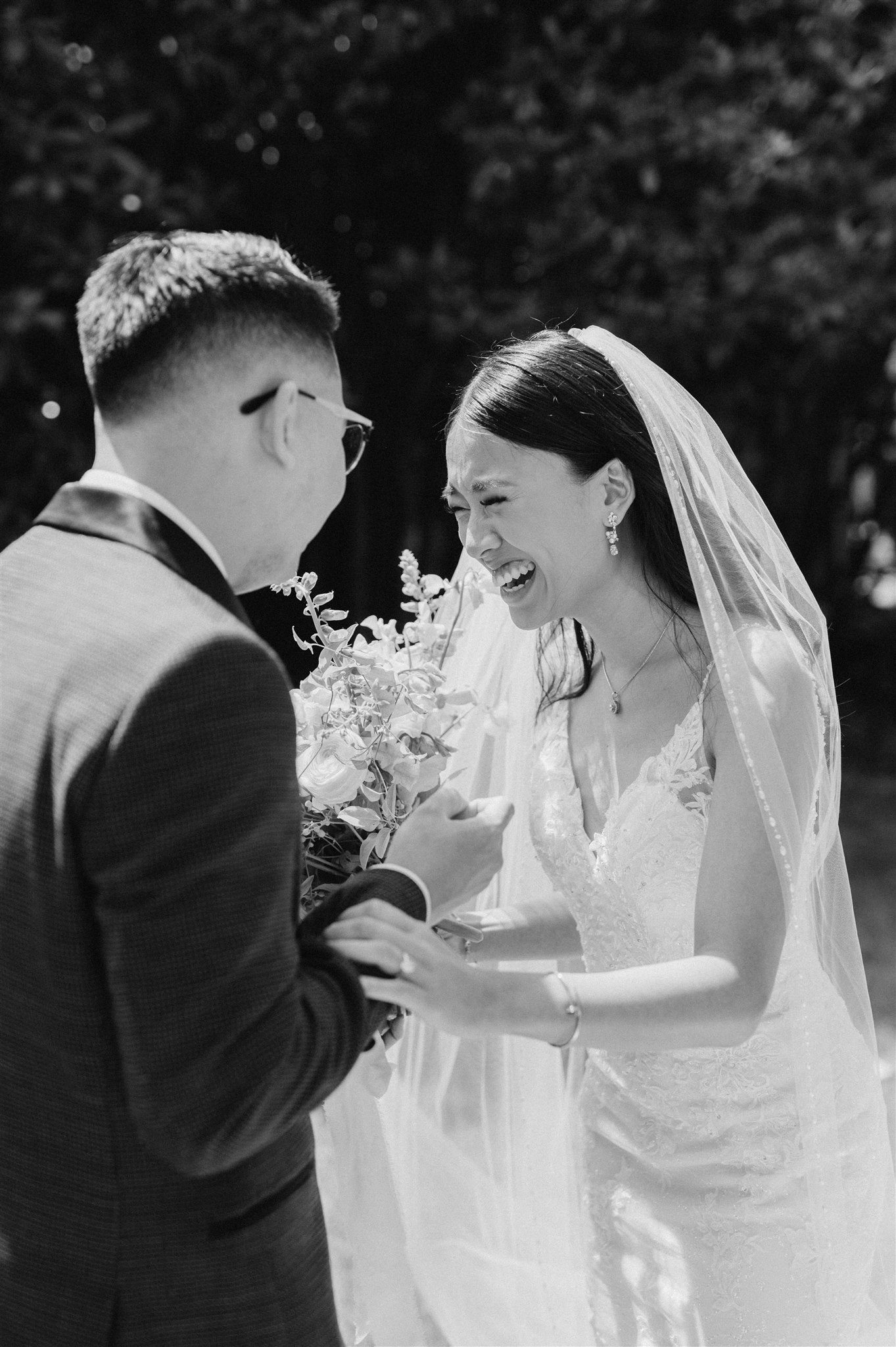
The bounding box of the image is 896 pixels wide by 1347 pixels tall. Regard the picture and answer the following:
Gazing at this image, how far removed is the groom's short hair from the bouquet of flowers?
1.99 feet

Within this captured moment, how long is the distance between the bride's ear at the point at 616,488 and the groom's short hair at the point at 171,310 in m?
1.10

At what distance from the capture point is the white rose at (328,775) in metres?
1.96

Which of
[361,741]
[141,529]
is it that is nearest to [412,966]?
[361,741]

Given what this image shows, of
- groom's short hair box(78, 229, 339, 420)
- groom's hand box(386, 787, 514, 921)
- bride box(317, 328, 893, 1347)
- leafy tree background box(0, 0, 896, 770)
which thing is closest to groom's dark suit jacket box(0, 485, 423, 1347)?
groom's short hair box(78, 229, 339, 420)

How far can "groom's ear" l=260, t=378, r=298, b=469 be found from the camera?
146 cm

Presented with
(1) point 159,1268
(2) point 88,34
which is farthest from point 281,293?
(2) point 88,34

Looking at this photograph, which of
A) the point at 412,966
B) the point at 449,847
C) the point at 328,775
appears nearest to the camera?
the point at 412,966

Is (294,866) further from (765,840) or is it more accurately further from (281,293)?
(765,840)

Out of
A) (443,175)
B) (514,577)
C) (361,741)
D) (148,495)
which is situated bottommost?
(361,741)

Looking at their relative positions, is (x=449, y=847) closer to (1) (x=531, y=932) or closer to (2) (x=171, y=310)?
(2) (x=171, y=310)

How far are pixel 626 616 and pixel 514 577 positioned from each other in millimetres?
264

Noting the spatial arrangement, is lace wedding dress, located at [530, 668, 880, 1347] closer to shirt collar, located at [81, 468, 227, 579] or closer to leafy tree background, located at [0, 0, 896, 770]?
shirt collar, located at [81, 468, 227, 579]

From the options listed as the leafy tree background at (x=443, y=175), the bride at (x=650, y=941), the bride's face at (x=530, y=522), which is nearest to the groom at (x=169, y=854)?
the bride at (x=650, y=941)

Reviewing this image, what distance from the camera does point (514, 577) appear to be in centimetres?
249
